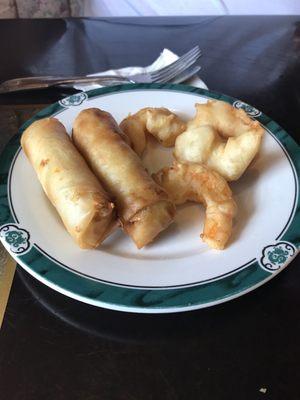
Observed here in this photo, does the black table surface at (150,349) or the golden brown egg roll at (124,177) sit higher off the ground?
the golden brown egg roll at (124,177)

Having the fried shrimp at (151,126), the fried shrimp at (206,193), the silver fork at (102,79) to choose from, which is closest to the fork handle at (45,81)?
the silver fork at (102,79)

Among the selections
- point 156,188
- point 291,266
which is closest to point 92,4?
point 156,188

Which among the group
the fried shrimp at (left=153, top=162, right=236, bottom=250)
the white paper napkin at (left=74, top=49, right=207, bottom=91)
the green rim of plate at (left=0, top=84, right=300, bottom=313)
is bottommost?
the green rim of plate at (left=0, top=84, right=300, bottom=313)

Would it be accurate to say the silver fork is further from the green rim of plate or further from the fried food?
the green rim of plate

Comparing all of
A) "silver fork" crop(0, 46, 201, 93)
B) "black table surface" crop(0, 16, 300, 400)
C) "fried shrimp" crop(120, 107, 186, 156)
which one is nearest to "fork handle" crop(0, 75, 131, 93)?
"silver fork" crop(0, 46, 201, 93)

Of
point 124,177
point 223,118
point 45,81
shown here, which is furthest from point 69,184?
point 45,81

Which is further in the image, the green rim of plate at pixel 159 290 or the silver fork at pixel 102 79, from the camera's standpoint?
the silver fork at pixel 102 79

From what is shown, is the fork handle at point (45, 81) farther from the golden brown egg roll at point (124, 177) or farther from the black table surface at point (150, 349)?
Result: the black table surface at point (150, 349)
